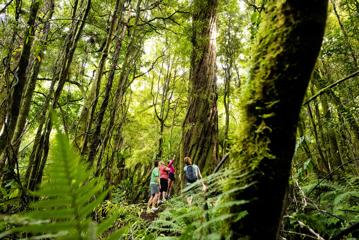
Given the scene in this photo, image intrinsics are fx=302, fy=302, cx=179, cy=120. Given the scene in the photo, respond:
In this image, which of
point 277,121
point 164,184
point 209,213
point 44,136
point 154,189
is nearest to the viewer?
point 277,121

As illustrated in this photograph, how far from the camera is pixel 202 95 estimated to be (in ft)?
28.3

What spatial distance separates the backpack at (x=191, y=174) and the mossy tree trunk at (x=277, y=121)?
6.02 metres

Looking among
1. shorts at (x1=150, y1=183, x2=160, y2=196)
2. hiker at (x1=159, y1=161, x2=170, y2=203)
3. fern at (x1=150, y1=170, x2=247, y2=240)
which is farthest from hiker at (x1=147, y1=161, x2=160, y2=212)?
fern at (x1=150, y1=170, x2=247, y2=240)

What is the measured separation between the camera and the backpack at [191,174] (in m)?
7.07

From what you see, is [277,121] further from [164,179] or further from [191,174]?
[164,179]

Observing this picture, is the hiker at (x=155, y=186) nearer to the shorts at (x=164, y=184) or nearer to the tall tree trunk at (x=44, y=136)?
the shorts at (x=164, y=184)

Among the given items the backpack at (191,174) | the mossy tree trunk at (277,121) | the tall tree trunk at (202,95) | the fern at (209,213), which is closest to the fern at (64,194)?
the fern at (209,213)

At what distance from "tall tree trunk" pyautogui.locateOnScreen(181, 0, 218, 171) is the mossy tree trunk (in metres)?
7.00

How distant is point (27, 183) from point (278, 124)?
2.85m

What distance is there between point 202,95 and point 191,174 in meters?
2.54

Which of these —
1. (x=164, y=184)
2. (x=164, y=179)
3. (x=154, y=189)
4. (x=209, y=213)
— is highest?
(x=209, y=213)

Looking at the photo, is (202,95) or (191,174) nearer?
(191,174)

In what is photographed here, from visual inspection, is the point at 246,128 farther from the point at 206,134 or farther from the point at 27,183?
the point at 206,134

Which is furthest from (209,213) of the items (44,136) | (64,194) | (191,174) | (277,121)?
(191,174)
